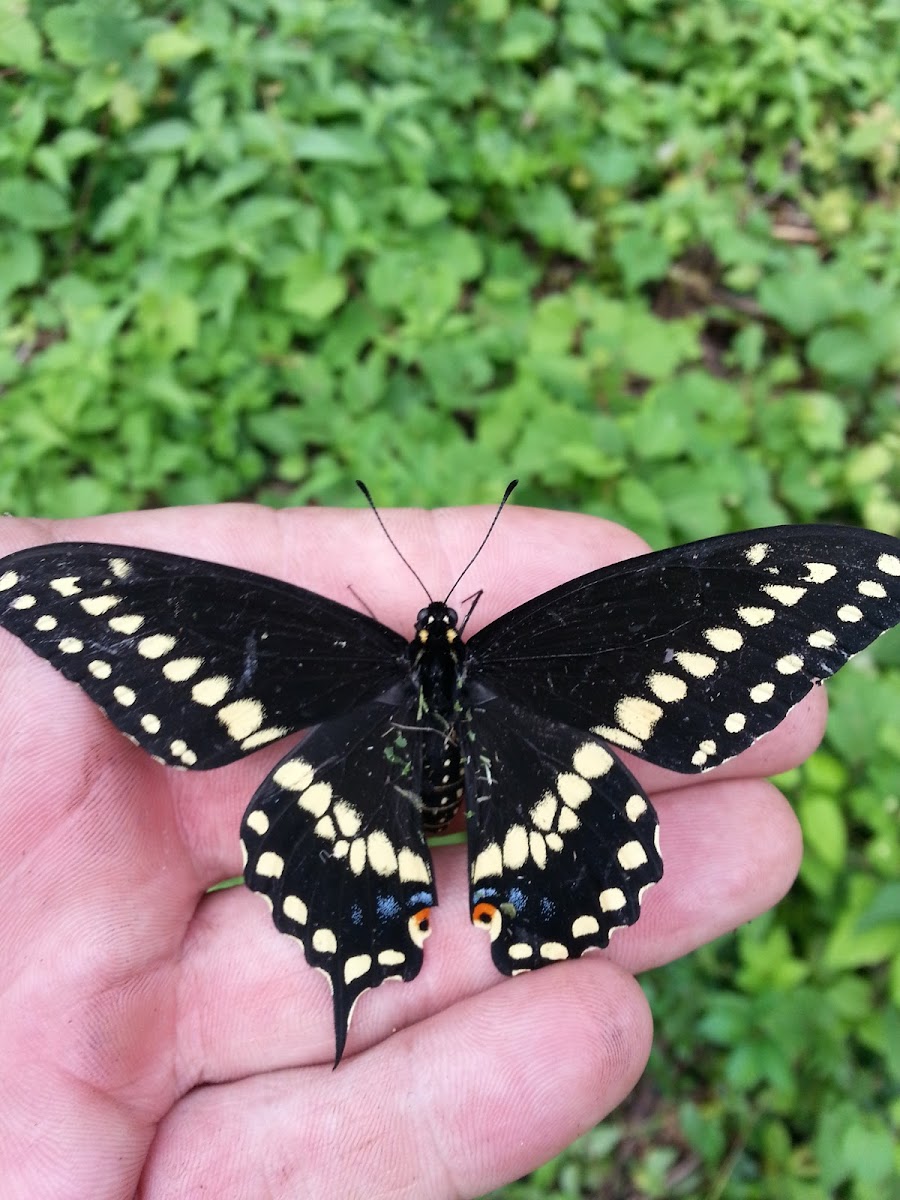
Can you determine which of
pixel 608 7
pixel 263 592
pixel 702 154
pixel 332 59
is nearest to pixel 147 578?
pixel 263 592

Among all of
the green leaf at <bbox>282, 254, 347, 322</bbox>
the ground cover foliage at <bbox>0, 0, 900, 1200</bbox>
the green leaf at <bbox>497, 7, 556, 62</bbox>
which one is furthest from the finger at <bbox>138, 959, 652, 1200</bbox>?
the green leaf at <bbox>497, 7, 556, 62</bbox>

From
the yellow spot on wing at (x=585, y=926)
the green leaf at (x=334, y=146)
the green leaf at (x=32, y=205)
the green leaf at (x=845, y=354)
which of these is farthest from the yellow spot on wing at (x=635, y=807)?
the green leaf at (x=32, y=205)

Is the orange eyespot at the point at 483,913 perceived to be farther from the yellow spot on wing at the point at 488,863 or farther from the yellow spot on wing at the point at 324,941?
the yellow spot on wing at the point at 324,941

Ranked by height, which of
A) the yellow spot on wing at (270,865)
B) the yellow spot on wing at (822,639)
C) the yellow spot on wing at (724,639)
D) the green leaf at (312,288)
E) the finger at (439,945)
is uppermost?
the green leaf at (312,288)

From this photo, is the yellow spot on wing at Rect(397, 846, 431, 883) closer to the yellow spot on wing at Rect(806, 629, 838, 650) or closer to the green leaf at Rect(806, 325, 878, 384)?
the yellow spot on wing at Rect(806, 629, 838, 650)

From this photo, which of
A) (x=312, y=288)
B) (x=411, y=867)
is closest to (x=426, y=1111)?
(x=411, y=867)

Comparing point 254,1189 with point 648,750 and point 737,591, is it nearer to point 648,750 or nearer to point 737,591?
point 648,750
